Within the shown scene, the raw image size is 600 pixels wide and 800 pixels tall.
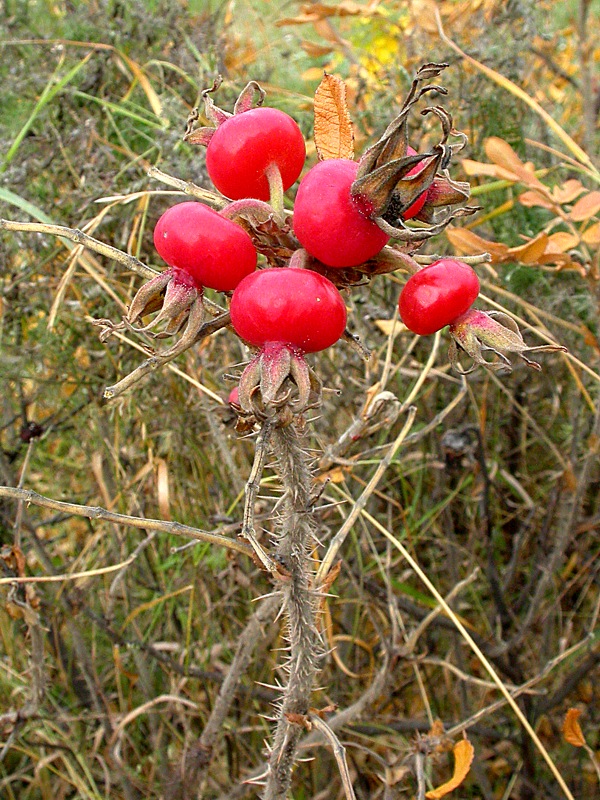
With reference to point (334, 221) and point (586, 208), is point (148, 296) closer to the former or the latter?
point (334, 221)

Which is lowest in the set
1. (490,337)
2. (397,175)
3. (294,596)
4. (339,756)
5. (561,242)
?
(339,756)

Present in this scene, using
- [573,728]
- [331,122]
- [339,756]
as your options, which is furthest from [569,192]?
[339,756]

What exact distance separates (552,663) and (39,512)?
4.21 feet

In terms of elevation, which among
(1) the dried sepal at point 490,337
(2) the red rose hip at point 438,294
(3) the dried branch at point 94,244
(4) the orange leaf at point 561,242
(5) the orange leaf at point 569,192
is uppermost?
(2) the red rose hip at point 438,294

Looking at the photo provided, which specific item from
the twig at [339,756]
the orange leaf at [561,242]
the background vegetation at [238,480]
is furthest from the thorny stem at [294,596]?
the orange leaf at [561,242]

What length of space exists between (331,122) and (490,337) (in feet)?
0.80

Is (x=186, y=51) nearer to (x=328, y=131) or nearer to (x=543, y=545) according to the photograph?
(x=328, y=131)

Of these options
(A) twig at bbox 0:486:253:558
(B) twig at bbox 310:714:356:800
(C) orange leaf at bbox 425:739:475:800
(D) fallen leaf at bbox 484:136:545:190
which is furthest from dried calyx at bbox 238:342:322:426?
(D) fallen leaf at bbox 484:136:545:190

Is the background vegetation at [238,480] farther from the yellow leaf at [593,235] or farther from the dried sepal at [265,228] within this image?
the dried sepal at [265,228]

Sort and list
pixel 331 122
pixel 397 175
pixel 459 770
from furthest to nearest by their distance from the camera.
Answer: pixel 459 770
pixel 331 122
pixel 397 175

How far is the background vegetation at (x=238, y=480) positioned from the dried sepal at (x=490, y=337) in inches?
23.4

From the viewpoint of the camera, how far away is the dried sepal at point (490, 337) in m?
0.63

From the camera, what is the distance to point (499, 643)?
4.81 ft

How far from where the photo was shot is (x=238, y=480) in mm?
1309
